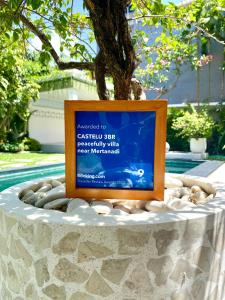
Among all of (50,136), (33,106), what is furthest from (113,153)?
(50,136)

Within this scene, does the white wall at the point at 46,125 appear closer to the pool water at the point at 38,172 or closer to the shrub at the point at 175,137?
the shrub at the point at 175,137

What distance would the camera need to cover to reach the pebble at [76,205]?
244 cm

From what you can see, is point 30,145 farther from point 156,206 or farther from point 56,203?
point 156,206

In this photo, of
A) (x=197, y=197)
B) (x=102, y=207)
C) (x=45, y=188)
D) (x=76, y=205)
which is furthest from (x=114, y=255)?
(x=45, y=188)

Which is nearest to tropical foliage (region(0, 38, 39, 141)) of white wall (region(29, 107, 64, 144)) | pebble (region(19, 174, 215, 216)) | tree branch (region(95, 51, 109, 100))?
white wall (region(29, 107, 64, 144))

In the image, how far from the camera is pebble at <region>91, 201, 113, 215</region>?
7.97 ft

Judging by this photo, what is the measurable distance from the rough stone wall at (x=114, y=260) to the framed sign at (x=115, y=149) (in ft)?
2.38

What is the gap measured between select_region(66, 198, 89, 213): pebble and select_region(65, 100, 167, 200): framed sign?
0.19 m

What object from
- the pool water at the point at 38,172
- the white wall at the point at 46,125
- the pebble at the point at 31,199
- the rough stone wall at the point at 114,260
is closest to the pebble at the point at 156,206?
the rough stone wall at the point at 114,260

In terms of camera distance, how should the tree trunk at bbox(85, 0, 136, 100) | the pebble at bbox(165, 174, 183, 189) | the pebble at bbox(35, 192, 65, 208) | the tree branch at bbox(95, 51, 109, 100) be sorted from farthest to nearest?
the pebble at bbox(165, 174, 183, 189) → the tree branch at bbox(95, 51, 109, 100) → the tree trunk at bbox(85, 0, 136, 100) → the pebble at bbox(35, 192, 65, 208)

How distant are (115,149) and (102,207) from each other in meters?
0.57

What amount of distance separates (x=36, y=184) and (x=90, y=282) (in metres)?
1.74

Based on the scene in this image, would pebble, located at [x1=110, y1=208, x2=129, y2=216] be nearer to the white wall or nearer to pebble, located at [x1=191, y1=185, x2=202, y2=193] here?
pebble, located at [x1=191, y1=185, x2=202, y2=193]

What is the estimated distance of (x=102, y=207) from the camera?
2.48 meters
